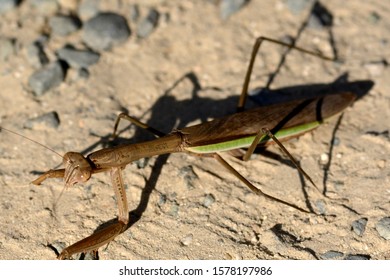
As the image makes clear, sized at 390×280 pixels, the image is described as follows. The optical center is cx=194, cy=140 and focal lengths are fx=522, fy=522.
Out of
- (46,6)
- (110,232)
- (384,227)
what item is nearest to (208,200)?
(110,232)

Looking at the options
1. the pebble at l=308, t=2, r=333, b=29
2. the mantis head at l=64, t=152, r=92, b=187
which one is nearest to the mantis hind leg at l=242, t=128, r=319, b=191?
the mantis head at l=64, t=152, r=92, b=187

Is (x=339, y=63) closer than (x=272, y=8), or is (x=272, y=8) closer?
(x=339, y=63)

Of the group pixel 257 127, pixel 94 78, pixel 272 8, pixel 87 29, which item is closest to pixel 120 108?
pixel 94 78

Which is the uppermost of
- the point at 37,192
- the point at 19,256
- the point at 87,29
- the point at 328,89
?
the point at 87,29

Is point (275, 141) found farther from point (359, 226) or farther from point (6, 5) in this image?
point (6, 5)

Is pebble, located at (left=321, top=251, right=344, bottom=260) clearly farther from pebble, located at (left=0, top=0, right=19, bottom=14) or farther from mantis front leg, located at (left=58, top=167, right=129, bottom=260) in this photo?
pebble, located at (left=0, top=0, right=19, bottom=14)
